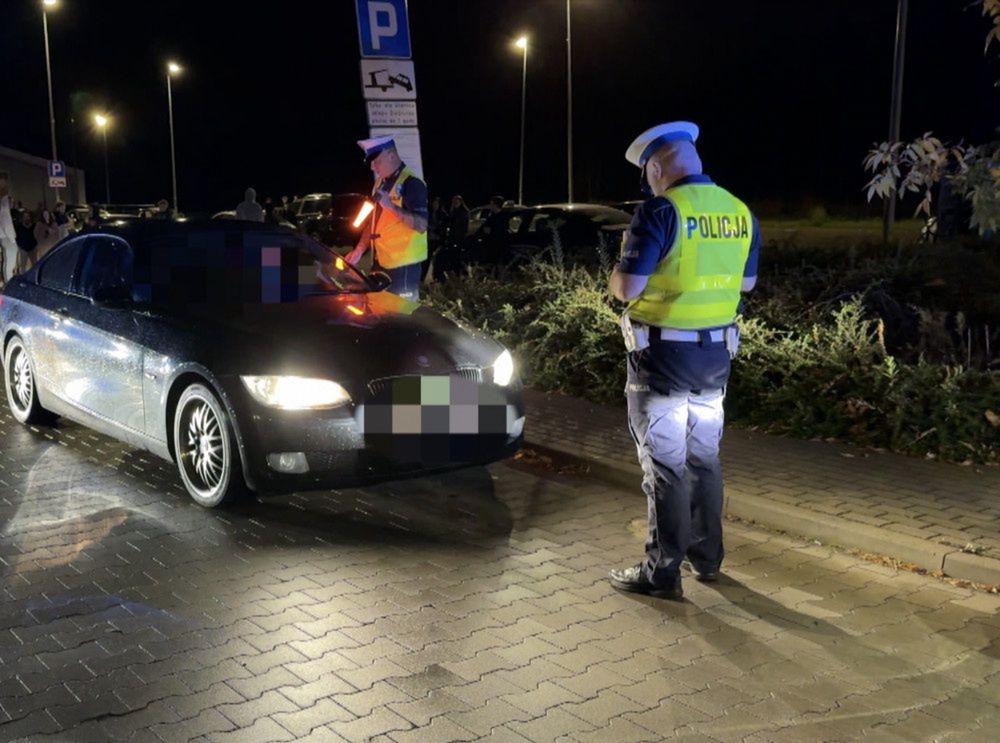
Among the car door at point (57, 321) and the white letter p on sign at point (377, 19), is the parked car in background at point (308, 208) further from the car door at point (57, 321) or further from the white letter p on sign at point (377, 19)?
the car door at point (57, 321)

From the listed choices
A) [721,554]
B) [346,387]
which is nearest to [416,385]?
[346,387]

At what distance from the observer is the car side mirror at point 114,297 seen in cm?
689

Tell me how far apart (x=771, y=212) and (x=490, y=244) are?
27403 millimetres

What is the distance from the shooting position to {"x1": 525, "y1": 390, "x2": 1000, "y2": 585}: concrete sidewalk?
5.63 m

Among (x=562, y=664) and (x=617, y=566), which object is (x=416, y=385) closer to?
(x=617, y=566)

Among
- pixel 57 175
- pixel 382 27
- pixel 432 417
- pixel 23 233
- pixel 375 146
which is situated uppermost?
pixel 382 27

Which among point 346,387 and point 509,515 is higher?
point 346,387

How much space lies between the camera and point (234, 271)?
23.4 feet

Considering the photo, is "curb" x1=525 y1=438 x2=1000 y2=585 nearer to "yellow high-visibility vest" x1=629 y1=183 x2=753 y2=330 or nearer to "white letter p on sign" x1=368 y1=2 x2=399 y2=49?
"yellow high-visibility vest" x1=629 y1=183 x2=753 y2=330

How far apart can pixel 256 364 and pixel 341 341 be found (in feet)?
1.65

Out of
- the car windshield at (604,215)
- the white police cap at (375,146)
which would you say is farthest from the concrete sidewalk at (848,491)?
the car windshield at (604,215)

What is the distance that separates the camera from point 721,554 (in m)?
5.27

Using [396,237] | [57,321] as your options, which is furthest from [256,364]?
[396,237]

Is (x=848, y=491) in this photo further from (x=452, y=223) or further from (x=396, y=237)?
(x=452, y=223)
